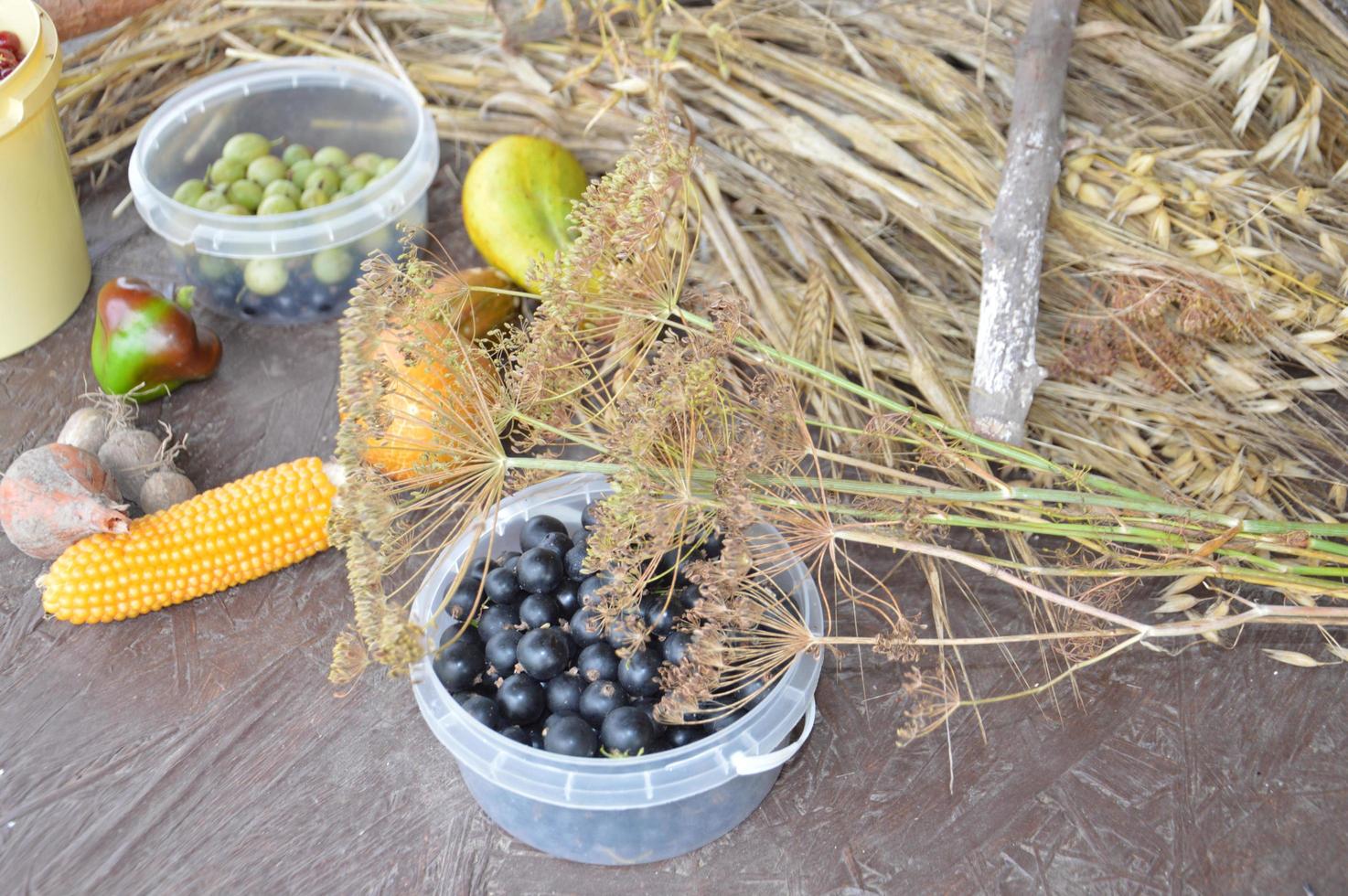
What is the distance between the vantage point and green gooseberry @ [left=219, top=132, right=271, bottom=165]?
5.38ft

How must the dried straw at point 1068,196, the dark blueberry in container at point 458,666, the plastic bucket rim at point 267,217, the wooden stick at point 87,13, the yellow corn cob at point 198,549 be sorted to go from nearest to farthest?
the dark blueberry in container at point 458,666 → the yellow corn cob at point 198,549 → the dried straw at point 1068,196 → the plastic bucket rim at point 267,217 → the wooden stick at point 87,13

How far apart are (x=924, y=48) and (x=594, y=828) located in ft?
3.55

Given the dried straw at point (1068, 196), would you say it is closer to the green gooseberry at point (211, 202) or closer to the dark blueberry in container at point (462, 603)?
the green gooseberry at point (211, 202)

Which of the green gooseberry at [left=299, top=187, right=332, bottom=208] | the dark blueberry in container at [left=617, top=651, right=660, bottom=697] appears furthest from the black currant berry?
the green gooseberry at [left=299, top=187, right=332, bottom=208]

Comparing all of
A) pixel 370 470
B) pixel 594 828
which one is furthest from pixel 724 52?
pixel 594 828

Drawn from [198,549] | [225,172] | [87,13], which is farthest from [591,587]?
[87,13]

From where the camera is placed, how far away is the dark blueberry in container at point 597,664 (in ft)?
3.29

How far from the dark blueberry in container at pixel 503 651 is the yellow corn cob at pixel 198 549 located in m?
0.29

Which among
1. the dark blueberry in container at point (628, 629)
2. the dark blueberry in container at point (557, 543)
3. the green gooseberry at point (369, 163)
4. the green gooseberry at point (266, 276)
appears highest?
the dark blueberry in container at point (628, 629)

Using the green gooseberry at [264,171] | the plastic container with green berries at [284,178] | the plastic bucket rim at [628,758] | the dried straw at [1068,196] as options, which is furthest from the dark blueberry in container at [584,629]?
the green gooseberry at [264,171]

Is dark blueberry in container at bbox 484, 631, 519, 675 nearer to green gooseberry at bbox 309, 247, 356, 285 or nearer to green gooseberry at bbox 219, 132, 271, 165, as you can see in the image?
green gooseberry at bbox 309, 247, 356, 285

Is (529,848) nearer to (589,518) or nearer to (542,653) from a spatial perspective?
(542,653)

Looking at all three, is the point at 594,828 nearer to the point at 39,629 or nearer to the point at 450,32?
the point at 39,629

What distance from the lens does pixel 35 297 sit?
1.52 meters
